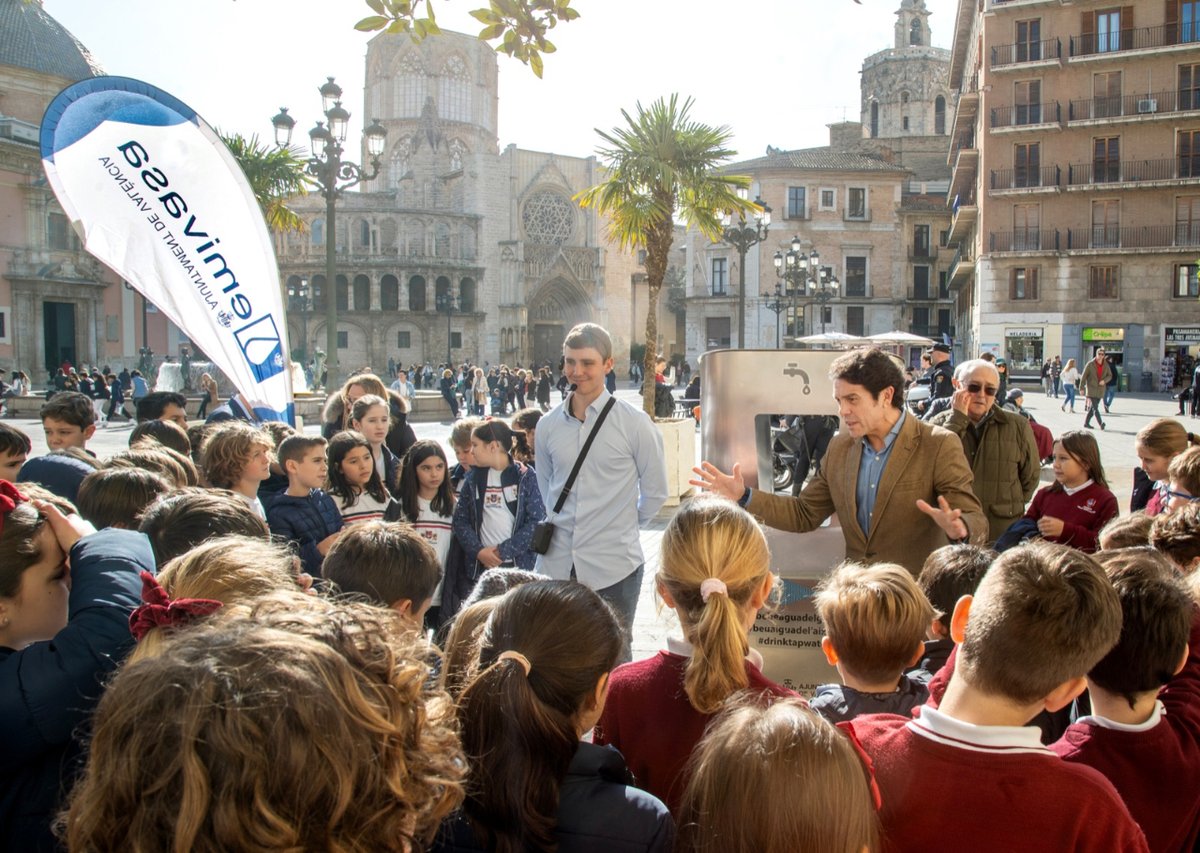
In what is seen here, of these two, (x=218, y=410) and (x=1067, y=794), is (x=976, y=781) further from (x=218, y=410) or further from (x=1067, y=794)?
(x=218, y=410)

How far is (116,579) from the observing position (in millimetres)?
1947

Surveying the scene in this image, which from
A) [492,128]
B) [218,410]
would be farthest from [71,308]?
[218,410]

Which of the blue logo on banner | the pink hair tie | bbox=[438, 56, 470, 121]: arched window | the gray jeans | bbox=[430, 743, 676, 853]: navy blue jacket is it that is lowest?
the gray jeans

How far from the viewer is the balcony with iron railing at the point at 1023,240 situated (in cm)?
3688

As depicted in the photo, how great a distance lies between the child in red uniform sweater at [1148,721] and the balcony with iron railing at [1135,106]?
40316 millimetres

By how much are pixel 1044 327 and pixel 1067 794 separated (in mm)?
39348

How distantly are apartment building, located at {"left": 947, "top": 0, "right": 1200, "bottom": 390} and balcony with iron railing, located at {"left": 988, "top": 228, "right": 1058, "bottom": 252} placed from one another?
4 cm

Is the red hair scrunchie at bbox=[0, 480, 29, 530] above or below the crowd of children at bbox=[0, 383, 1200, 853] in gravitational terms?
above

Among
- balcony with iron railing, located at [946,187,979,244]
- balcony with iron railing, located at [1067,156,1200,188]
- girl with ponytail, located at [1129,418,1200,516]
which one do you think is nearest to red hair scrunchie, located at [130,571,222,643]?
girl with ponytail, located at [1129,418,1200,516]

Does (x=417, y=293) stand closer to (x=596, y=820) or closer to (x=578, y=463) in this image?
(x=578, y=463)

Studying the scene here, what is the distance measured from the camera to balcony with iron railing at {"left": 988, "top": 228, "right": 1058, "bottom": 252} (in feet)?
121

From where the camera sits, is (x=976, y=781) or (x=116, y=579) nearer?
(x=976, y=781)

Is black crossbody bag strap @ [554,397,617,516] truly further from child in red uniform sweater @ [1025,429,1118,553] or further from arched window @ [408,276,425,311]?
arched window @ [408,276,425,311]

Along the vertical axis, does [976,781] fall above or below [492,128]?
below
